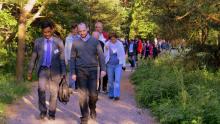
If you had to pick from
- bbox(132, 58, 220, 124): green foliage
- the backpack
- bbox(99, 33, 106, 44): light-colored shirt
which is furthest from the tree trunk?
the backpack

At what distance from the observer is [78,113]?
10.4 m

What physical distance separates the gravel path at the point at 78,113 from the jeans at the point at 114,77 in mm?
272

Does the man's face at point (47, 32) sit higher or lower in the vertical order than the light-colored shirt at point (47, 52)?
higher

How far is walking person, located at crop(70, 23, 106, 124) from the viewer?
882cm

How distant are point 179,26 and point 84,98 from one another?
327 inches

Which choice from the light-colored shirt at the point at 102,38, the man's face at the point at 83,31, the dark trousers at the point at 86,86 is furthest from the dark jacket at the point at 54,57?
the light-colored shirt at the point at 102,38

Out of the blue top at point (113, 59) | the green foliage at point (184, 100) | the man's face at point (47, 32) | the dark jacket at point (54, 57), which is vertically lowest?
the green foliage at point (184, 100)

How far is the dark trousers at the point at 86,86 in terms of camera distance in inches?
347

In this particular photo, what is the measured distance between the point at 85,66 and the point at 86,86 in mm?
381

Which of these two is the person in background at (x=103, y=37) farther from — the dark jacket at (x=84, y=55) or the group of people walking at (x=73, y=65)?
the dark jacket at (x=84, y=55)

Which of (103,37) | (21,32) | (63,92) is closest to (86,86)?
(63,92)

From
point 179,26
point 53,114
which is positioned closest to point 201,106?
point 53,114

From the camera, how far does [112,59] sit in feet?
40.9

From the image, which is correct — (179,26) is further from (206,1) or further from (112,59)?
(112,59)
